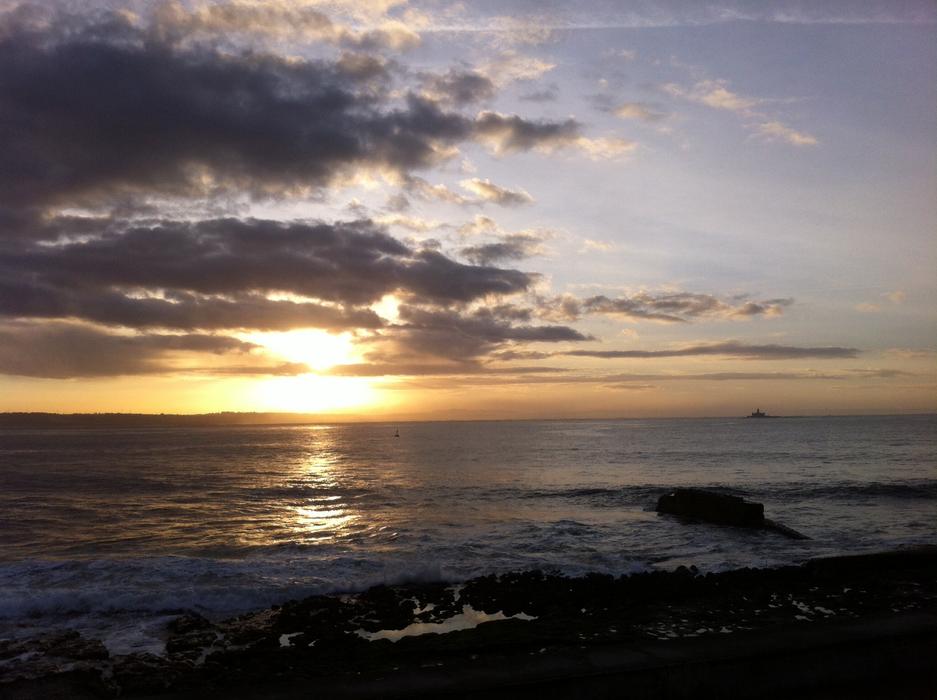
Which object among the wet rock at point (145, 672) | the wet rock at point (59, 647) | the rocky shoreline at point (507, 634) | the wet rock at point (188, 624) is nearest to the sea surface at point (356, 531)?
the wet rock at point (188, 624)

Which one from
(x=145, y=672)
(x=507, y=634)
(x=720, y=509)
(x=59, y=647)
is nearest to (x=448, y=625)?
(x=507, y=634)

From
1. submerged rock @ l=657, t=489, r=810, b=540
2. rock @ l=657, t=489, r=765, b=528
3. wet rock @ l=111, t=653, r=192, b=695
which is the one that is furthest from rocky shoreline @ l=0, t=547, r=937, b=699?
rock @ l=657, t=489, r=765, b=528

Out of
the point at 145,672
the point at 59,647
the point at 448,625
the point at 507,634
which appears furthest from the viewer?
the point at 448,625

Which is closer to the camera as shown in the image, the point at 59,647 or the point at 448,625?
the point at 59,647

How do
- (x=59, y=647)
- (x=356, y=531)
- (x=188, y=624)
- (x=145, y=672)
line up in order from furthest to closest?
(x=356, y=531)
(x=188, y=624)
(x=59, y=647)
(x=145, y=672)

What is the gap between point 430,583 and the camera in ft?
57.5

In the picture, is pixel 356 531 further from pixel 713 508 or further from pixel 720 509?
pixel 720 509

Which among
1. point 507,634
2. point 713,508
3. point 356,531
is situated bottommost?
point 356,531

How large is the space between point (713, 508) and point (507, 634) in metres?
17.8

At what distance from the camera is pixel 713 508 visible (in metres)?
27.3

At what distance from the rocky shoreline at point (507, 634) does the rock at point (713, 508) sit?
6.97 m

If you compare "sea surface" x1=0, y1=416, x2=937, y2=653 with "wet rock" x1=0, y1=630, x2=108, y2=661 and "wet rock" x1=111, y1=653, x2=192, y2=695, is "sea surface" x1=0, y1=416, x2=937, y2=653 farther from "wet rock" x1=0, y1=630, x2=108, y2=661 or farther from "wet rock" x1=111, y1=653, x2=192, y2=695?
"wet rock" x1=111, y1=653, x2=192, y2=695

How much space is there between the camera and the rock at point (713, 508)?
84.7 feet

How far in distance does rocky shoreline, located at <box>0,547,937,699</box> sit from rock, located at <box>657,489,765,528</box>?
6.97 m
